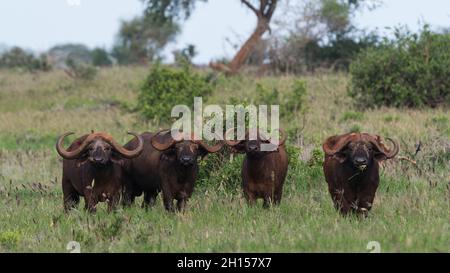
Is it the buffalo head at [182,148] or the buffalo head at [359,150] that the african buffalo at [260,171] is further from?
the buffalo head at [359,150]

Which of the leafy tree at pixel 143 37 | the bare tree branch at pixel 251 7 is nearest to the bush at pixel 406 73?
the bare tree branch at pixel 251 7

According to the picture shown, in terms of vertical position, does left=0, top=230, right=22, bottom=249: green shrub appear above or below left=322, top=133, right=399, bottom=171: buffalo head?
below

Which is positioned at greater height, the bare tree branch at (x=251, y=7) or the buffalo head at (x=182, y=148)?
the bare tree branch at (x=251, y=7)

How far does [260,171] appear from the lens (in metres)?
10.9

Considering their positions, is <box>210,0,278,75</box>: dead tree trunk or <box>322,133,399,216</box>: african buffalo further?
<box>210,0,278,75</box>: dead tree trunk

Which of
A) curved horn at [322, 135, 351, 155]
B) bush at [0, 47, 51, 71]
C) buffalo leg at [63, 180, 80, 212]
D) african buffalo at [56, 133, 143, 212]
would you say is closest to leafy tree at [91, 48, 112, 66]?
bush at [0, 47, 51, 71]

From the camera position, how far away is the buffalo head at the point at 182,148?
33.3 feet

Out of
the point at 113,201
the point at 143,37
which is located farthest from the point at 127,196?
the point at 143,37

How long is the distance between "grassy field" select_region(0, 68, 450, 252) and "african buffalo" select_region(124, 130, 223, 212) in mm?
297

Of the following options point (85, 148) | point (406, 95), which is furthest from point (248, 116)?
point (406, 95)

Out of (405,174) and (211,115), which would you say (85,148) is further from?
(405,174)

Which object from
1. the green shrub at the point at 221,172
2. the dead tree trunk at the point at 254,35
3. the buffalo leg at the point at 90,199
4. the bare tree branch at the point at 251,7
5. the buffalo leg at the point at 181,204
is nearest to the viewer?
the buffalo leg at the point at 90,199

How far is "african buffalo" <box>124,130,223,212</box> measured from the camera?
10375 mm

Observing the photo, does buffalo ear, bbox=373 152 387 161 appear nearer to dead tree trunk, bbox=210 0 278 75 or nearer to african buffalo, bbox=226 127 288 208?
african buffalo, bbox=226 127 288 208
